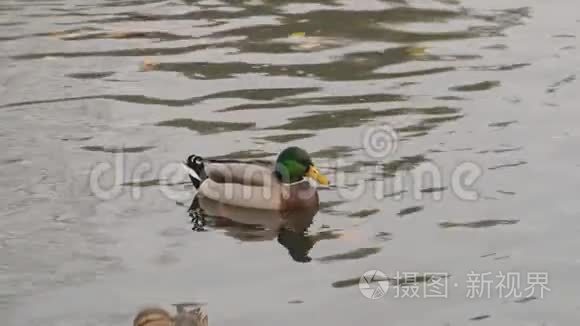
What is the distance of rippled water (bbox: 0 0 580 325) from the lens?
8.93 meters

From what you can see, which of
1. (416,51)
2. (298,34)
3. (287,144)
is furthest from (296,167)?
(298,34)

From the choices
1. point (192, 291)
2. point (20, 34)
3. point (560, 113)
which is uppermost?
point (20, 34)

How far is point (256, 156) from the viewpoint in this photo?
38.3ft

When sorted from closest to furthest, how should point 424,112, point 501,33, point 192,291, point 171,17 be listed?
point 192,291 → point 424,112 → point 501,33 → point 171,17

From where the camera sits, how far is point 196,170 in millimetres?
10922

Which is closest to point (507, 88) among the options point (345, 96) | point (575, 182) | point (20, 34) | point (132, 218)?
point (345, 96)

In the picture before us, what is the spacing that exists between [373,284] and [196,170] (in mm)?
2536

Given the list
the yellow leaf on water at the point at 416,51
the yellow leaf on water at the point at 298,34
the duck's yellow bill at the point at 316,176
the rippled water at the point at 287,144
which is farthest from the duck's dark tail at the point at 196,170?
the yellow leaf on water at the point at 298,34

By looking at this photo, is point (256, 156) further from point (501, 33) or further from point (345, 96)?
point (501, 33)

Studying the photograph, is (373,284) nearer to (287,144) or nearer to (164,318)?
(164,318)

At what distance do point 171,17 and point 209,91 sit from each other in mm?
3733

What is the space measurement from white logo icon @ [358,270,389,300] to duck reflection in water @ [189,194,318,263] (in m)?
0.83

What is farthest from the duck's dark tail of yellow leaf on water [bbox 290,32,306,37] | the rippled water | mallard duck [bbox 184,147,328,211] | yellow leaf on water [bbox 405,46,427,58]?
yellow leaf on water [bbox 290,32,306,37]

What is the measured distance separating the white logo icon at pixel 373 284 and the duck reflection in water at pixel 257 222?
827 millimetres
